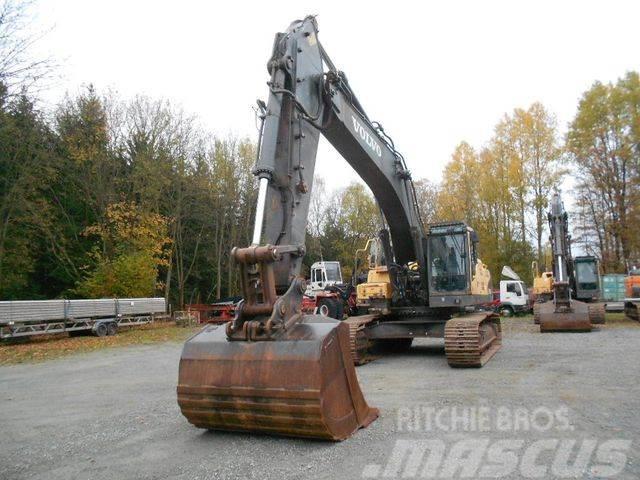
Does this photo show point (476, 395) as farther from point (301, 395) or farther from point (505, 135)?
point (505, 135)

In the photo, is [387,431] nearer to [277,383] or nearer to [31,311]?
[277,383]

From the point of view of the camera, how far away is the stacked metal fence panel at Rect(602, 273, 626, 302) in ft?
79.2

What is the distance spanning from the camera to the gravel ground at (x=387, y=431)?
13.7 feet

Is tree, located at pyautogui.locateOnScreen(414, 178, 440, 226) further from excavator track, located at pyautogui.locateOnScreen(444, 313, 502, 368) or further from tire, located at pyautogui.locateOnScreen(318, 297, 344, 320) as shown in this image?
excavator track, located at pyautogui.locateOnScreen(444, 313, 502, 368)

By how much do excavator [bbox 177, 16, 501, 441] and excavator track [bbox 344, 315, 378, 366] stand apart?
65.7 inches

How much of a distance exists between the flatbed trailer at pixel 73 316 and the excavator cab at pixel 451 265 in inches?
512

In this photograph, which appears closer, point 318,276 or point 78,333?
point 78,333

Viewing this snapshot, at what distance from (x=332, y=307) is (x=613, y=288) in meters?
13.6

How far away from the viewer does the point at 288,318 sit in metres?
4.84

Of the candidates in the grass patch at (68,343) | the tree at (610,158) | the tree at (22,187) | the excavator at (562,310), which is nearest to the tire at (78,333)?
the grass patch at (68,343)

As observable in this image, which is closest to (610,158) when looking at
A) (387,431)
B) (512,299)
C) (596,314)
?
(512,299)

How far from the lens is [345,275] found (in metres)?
42.4

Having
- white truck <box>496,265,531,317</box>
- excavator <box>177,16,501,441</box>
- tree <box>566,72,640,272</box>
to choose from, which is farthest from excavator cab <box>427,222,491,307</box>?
tree <box>566,72,640,272</box>


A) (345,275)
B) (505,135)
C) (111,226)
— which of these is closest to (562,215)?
(505,135)
